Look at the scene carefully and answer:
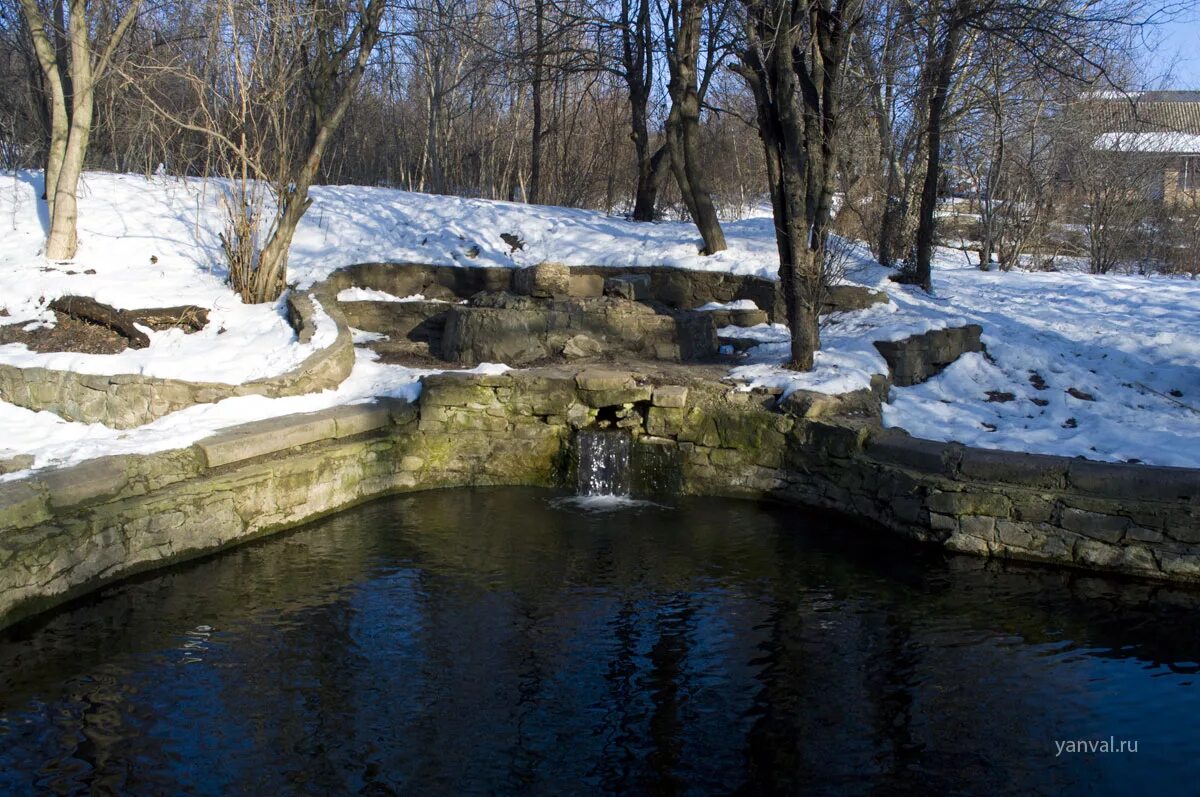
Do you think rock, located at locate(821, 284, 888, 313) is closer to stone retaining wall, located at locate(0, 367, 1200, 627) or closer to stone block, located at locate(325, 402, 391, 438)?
stone retaining wall, located at locate(0, 367, 1200, 627)

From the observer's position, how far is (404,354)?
34.4 ft

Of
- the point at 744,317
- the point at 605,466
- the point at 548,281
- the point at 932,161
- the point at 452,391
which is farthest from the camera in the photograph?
the point at 932,161

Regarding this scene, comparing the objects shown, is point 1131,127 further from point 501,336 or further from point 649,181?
point 501,336

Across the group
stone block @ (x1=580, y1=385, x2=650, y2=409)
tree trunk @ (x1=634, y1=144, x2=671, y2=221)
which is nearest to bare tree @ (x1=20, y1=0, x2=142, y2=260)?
stone block @ (x1=580, y1=385, x2=650, y2=409)

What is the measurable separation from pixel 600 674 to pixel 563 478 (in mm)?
3845

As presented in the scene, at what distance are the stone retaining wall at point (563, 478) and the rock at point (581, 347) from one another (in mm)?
958

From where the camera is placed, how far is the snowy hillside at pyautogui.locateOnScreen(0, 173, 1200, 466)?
7.89 metres

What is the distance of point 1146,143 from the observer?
1983 centimetres

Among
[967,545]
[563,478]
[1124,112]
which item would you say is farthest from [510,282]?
[1124,112]

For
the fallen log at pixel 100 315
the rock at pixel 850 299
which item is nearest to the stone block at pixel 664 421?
the rock at pixel 850 299

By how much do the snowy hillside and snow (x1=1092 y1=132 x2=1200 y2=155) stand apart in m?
5.42

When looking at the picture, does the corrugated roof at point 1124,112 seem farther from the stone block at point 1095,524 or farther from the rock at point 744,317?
the stone block at point 1095,524

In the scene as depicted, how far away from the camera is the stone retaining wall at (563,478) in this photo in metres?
5.98

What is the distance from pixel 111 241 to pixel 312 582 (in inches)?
281
